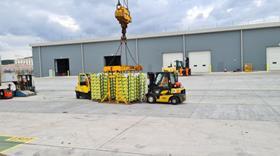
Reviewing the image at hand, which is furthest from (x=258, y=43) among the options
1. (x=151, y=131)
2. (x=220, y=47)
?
(x=151, y=131)

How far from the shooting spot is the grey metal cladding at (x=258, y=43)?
3456 cm

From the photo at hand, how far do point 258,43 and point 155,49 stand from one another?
15901mm

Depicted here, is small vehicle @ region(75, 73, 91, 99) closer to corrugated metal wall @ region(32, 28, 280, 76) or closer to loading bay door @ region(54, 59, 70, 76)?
corrugated metal wall @ region(32, 28, 280, 76)

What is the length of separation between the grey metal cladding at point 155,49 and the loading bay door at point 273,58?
43.0ft

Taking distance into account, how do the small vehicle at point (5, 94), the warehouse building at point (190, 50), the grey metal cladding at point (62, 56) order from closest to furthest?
the small vehicle at point (5, 94), the warehouse building at point (190, 50), the grey metal cladding at point (62, 56)

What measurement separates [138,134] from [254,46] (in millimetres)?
33843

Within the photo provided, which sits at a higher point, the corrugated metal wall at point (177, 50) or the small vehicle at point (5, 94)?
the corrugated metal wall at point (177, 50)

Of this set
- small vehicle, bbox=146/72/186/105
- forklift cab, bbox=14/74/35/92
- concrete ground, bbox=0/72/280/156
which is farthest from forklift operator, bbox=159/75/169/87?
forklift cab, bbox=14/74/35/92

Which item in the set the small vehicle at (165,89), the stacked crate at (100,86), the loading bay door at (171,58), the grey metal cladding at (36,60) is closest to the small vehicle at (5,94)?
the stacked crate at (100,86)

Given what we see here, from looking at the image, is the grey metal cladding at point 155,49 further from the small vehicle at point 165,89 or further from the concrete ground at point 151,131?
the concrete ground at point 151,131

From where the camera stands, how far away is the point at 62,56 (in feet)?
153

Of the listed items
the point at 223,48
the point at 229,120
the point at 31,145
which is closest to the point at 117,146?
the point at 31,145

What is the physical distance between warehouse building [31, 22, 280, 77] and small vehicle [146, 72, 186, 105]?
27004 millimetres

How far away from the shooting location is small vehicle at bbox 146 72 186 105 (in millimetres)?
12000
